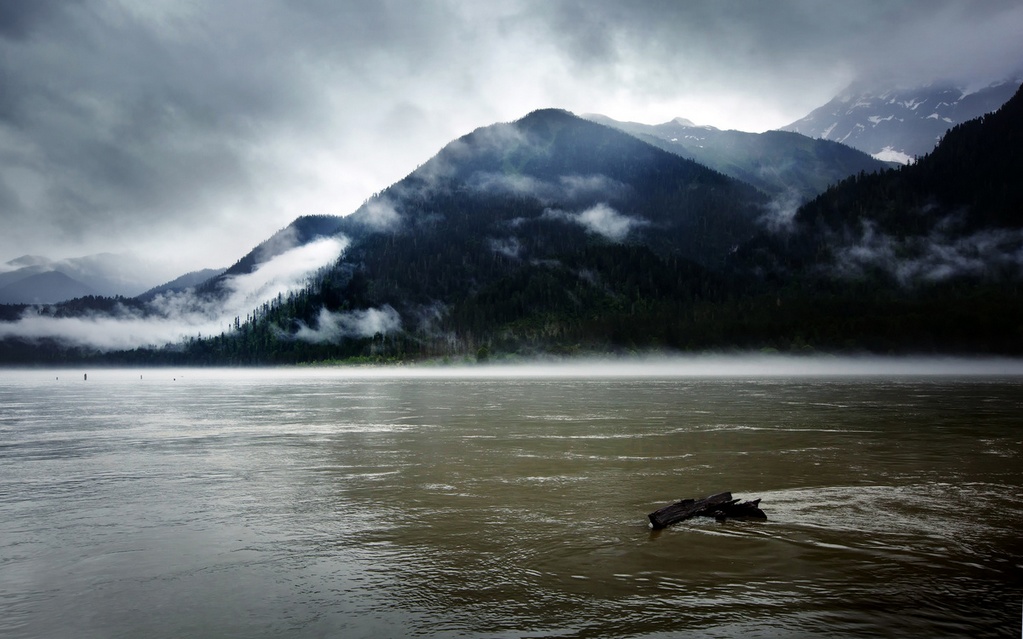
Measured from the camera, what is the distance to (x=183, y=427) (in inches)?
1804

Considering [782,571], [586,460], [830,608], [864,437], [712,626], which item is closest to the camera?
[712,626]

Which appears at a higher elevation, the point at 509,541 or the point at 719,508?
the point at 719,508

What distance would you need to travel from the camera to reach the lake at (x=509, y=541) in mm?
11008

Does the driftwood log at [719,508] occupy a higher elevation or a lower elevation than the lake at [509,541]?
higher

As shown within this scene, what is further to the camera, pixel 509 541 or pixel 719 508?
pixel 719 508

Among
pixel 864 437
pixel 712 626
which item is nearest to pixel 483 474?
pixel 712 626

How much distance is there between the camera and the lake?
11.0 metres

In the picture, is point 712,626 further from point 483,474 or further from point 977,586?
point 483,474

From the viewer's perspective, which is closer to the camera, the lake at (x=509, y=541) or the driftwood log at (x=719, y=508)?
the lake at (x=509, y=541)

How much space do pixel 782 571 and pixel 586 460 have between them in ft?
50.0

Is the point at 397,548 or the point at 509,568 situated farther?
the point at 397,548

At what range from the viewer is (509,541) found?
15.5 metres

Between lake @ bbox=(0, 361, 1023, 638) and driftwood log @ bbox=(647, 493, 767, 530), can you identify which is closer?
lake @ bbox=(0, 361, 1023, 638)

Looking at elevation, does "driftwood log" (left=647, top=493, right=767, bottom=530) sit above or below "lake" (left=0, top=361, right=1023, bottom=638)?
above
